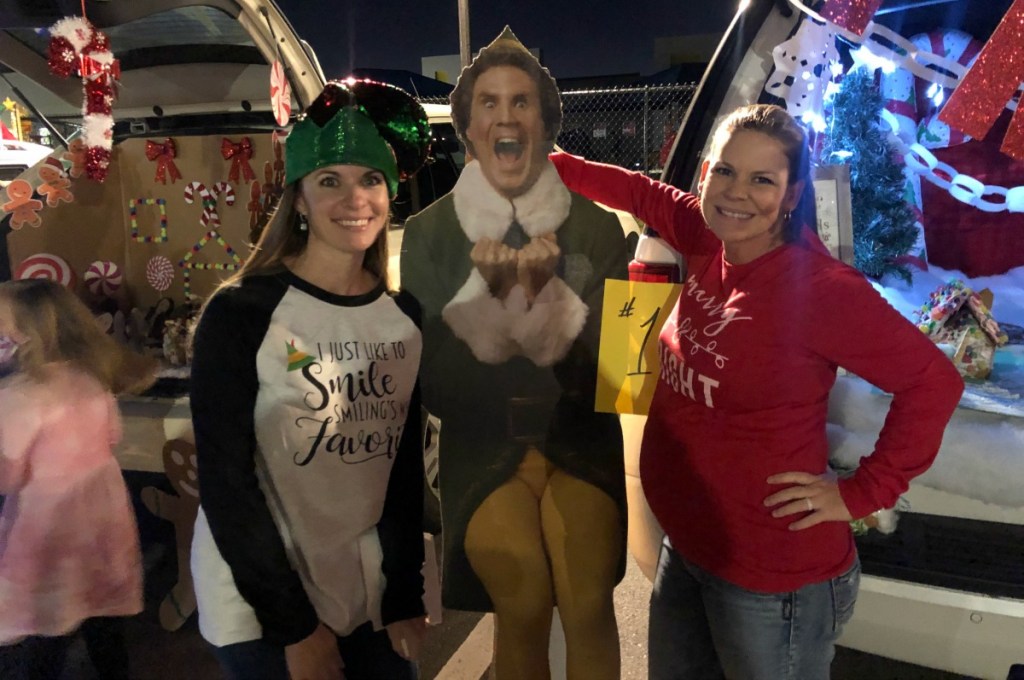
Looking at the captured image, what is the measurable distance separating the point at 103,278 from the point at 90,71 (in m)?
0.58

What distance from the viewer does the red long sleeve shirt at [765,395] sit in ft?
4.98

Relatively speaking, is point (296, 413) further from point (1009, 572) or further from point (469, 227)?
point (1009, 572)

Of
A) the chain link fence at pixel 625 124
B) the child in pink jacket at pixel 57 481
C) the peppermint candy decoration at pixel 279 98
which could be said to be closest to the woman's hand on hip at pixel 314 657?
the child in pink jacket at pixel 57 481

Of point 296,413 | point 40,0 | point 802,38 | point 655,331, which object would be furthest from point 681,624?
point 40,0

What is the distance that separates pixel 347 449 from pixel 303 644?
48 cm

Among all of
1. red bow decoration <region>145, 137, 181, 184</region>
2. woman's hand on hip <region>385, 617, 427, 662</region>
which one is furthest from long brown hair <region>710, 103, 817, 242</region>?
red bow decoration <region>145, 137, 181, 184</region>

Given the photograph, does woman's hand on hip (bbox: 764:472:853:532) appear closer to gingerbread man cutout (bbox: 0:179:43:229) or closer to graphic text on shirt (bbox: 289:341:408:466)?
graphic text on shirt (bbox: 289:341:408:466)

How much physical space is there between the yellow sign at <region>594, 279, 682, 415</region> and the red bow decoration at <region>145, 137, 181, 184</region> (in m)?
1.71

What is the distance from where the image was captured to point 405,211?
85.1 inches

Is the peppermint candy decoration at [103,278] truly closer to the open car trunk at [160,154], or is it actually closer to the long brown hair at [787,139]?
the open car trunk at [160,154]

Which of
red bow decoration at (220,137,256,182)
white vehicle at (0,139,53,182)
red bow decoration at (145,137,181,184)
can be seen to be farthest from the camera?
white vehicle at (0,139,53,182)

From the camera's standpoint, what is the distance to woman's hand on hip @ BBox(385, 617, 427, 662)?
186 cm

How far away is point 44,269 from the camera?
5.93 feet

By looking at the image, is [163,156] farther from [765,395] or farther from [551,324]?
[765,395]
